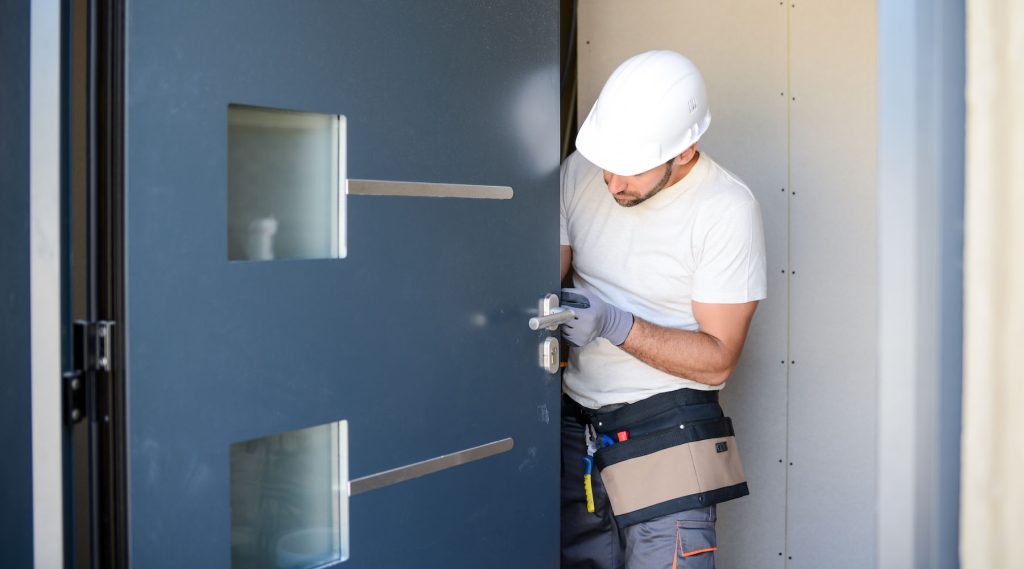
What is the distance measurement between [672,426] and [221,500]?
980 millimetres

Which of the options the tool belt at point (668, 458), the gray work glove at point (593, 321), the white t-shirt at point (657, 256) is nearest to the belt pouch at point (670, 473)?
the tool belt at point (668, 458)

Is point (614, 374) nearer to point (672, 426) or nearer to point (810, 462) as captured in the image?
point (672, 426)

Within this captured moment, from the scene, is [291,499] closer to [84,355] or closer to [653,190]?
[84,355]

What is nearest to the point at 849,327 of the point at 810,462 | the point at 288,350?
the point at 810,462

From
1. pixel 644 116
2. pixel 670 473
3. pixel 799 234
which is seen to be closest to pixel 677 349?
pixel 670 473

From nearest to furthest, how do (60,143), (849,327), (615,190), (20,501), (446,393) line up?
1. (60,143)
2. (20,501)
3. (446,393)
4. (615,190)
5. (849,327)

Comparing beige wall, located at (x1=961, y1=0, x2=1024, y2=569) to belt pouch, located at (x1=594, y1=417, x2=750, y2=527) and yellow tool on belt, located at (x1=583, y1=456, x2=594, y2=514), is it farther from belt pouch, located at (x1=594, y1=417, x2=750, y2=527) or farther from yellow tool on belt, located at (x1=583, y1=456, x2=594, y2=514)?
yellow tool on belt, located at (x1=583, y1=456, x2=594, y2=514)

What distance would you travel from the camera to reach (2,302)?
1251 mm

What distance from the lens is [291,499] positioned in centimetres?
146

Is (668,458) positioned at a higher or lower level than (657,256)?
lower

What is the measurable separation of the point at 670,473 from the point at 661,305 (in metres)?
0.37

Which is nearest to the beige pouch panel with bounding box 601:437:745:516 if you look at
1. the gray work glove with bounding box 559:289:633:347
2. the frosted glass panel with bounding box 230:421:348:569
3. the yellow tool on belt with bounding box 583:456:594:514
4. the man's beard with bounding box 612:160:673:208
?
the yellow tool on belt with bounding box 583:456:594:514

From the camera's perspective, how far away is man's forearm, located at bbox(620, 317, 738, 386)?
189cm

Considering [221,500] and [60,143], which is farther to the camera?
[221,500]
